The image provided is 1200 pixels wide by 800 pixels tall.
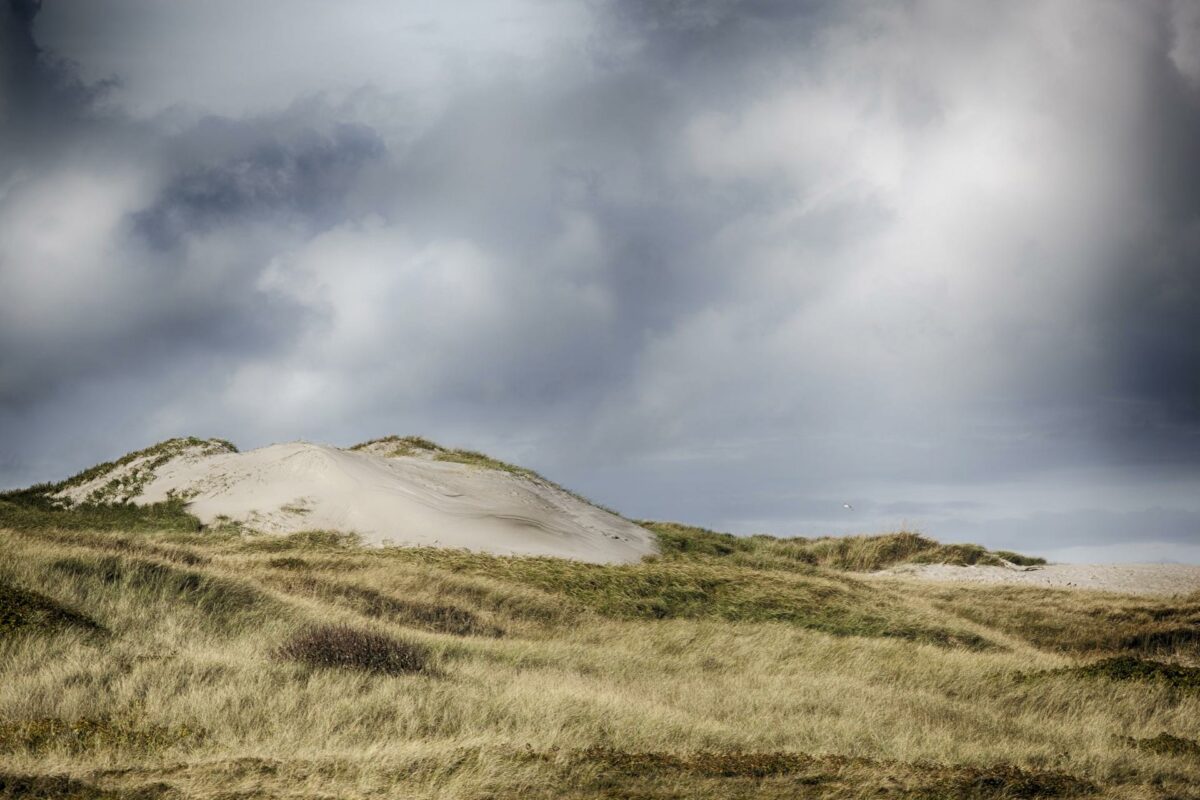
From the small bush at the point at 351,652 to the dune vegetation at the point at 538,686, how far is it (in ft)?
0.19

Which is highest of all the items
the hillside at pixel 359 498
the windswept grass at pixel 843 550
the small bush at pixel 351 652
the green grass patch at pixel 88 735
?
the hillside at pixel 359 498

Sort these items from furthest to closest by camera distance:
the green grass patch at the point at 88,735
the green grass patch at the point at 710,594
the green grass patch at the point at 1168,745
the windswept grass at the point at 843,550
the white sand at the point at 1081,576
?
the windswept grass at the point at 843,550
the white sand at the point at 1081,576
the green grass patch at the point at 710,594
the green grass patch at the point at 1168,745
the green grass patch at the point at 88,735

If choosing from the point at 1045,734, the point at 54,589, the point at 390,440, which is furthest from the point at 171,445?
the point at 1045,734

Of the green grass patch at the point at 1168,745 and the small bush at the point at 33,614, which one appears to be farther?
the small bush at the point at 33,614

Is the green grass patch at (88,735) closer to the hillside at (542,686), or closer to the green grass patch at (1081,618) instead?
the hillside at (542,686)

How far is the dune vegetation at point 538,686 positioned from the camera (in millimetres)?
7992

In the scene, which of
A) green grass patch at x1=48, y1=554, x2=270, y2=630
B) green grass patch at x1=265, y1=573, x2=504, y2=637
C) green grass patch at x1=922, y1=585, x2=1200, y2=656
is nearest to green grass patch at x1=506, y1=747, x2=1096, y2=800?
green grass patch at x1=48, y1=554, x2=270, y2=630

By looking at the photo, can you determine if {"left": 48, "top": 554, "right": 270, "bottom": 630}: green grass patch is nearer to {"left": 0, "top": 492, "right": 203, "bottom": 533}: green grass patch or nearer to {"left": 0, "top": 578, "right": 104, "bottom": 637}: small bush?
{"left": 0, "top": 578, "right": 104, "bottom": 637}: small bush

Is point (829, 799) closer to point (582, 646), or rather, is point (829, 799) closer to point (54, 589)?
point (582, 646)

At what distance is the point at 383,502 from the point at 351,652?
19.8 meters

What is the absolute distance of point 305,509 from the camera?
31672 millimetres

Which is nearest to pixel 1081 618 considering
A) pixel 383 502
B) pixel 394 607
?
pixel 394 607

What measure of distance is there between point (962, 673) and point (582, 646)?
21.1 ft

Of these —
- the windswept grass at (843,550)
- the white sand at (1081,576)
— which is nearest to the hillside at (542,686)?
the white sand at (1081,576)
